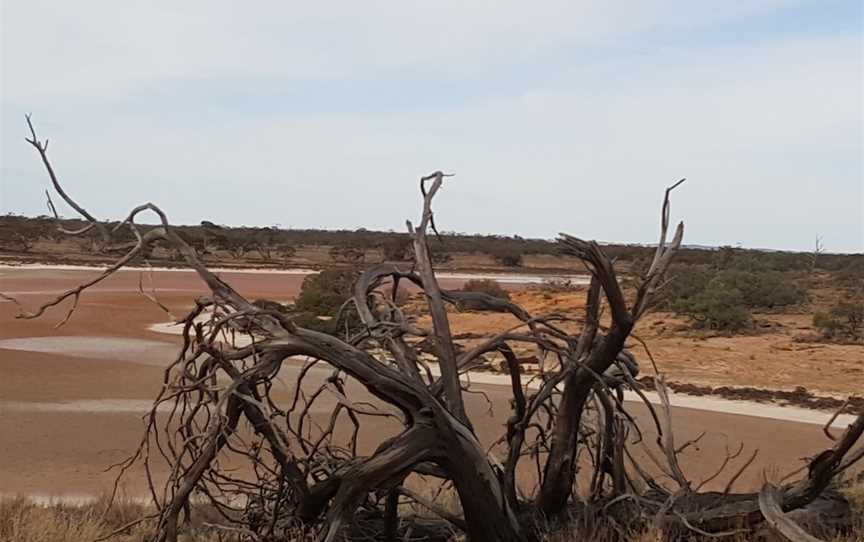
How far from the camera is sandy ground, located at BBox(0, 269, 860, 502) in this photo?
10766 millimetres

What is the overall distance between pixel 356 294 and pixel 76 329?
833 inches

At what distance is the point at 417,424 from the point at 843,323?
73.1ft

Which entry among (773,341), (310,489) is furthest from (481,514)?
(773,341)

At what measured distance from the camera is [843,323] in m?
25.0

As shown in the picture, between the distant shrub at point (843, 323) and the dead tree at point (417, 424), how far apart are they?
19278 mm

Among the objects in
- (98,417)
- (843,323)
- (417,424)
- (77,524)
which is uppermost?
(417,424)

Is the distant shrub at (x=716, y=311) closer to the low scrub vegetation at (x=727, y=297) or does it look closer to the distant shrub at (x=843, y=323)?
the low scrub vegetation at (x=727, y=297)

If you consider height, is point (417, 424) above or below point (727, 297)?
below

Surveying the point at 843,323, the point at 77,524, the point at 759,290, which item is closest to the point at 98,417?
the point at 77,524

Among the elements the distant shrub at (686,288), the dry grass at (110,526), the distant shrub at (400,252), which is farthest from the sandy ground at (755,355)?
the dry grass at (110,526)

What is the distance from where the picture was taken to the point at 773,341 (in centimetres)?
2372

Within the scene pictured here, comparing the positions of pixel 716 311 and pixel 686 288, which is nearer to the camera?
pixel 716 311

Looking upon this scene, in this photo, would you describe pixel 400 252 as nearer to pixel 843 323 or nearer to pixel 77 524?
pixel 77 524

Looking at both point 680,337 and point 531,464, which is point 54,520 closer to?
point 531,464
